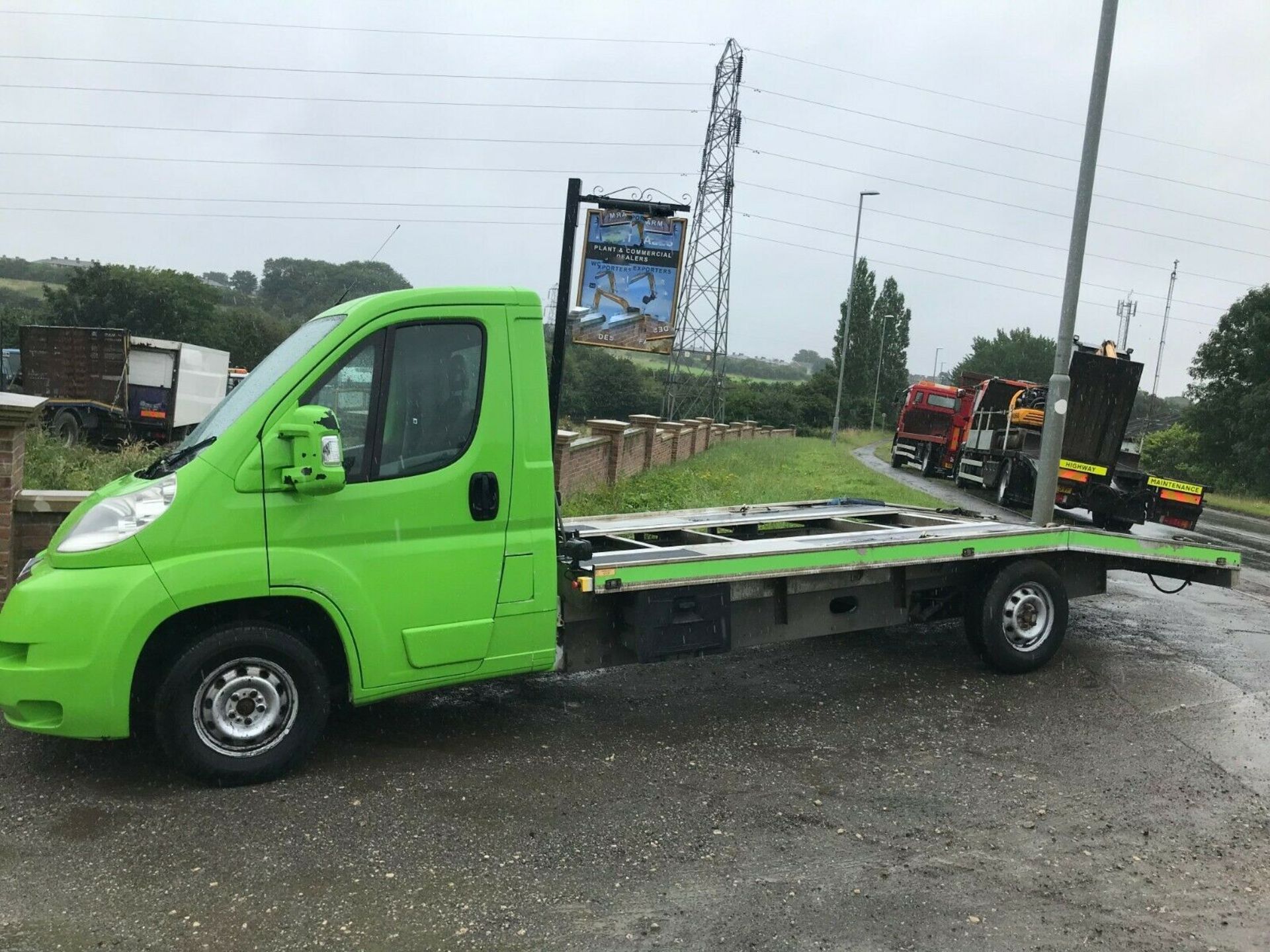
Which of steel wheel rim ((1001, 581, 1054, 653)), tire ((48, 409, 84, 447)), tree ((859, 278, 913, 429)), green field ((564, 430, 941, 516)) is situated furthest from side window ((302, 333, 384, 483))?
tree ((859, 278, 913, 429))

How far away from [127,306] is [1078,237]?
45.0 metres

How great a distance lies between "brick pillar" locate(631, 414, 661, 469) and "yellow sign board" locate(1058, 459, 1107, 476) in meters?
7.44

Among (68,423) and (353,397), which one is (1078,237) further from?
(68,423)

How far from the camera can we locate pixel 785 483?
19781 millimetres

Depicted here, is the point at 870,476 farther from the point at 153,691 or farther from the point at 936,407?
the point at 153,691

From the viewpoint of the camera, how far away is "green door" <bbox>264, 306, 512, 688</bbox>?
15.1ft

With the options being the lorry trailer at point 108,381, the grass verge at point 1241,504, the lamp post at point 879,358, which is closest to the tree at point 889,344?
the lamp post at point 879,358

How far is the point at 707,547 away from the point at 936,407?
26.0 metres

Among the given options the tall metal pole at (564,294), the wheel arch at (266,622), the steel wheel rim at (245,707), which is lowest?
the steel wheel rim at (245,707)

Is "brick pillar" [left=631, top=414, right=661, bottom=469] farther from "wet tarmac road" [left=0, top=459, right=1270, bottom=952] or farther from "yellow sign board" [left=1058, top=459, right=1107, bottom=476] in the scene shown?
"wet tarmac road" [left=0, top=459, right=1270, bottom=952]

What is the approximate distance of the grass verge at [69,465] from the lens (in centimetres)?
948

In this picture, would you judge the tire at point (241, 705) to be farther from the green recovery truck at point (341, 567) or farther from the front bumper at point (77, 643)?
the front bumper at point (77, 643)

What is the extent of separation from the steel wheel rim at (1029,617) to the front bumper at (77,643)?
5.17m

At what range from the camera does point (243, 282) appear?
168 ft
